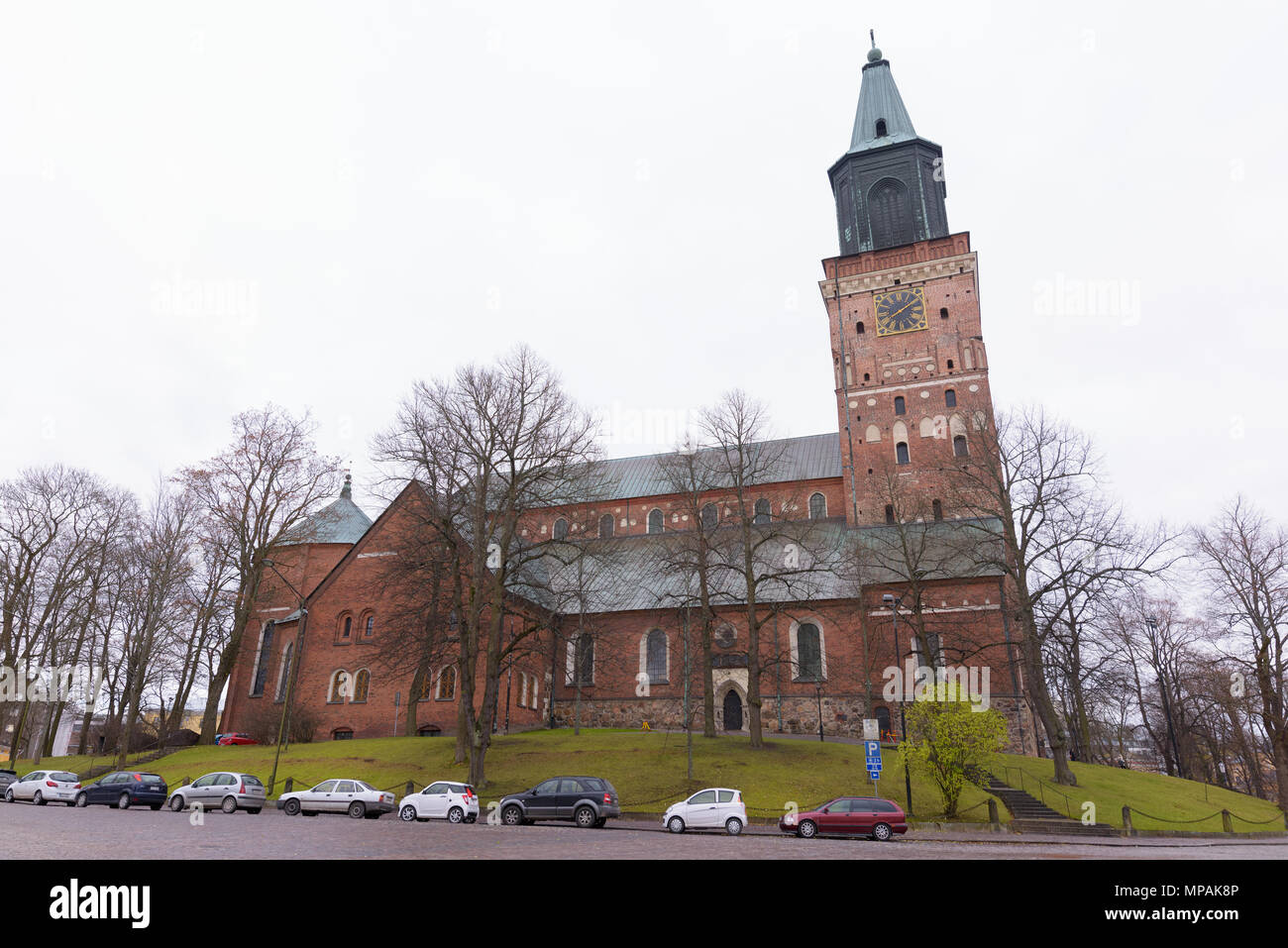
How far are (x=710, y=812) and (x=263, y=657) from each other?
34.0 meters

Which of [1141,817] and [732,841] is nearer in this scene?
[732,841]

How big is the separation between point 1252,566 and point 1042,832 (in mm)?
17095

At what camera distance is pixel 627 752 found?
3066 cm

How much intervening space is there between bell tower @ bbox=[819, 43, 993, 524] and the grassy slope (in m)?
16.9

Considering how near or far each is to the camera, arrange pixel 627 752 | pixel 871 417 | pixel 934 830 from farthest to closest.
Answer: pixel 871 417 → pixel 627 752 → pixel 934 830

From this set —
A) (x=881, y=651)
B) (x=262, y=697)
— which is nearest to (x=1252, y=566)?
(x=881, y=651)

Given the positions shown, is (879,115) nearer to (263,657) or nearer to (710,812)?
(710,812)

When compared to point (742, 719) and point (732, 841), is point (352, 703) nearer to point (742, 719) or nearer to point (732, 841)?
point (742, 719)

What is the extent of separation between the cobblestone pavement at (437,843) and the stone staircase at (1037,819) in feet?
4.40

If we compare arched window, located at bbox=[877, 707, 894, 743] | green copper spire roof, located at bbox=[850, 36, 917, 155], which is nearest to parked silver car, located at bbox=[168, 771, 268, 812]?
arched window, located at bbox=[877, 707, 894, 743]

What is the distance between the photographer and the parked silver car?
1015 inches

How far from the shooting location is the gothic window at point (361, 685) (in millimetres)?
39281

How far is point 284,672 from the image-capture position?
42719 millimetres
